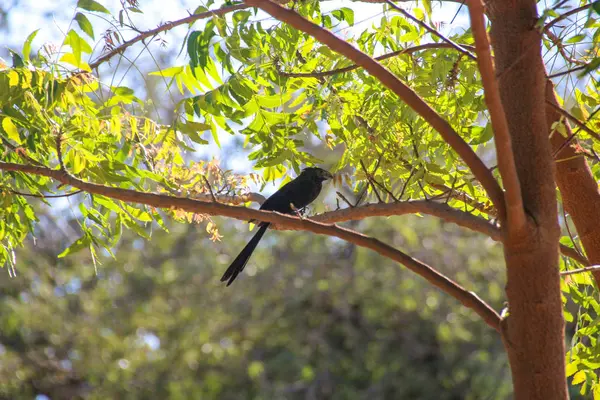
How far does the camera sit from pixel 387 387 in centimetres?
1162

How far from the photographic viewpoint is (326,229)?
2.47 metres

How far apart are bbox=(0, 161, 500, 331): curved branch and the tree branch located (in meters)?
0.35

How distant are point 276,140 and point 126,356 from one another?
10.1 meters

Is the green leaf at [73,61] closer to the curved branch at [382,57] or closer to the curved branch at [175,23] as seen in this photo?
the curved branch at [175,23]

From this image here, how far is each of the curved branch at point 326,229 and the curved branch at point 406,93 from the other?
13.3 inches

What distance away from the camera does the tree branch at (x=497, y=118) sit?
198cm

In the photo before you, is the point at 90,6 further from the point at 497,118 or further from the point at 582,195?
the point at 582,195

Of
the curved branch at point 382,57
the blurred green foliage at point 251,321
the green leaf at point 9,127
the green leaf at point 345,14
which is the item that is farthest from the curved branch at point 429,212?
the blurred green foliage at point 251,321

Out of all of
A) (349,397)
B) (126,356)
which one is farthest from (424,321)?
(126,356)

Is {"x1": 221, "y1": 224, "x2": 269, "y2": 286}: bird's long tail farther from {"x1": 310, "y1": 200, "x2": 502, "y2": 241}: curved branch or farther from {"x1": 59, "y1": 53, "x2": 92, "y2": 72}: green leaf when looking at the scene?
{"x1": 59, "y1": 53, "x2": 92, "y2": 72}: green leaf

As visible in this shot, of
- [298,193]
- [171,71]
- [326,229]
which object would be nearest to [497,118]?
[326,229]

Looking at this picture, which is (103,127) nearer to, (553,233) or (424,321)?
(553,233)

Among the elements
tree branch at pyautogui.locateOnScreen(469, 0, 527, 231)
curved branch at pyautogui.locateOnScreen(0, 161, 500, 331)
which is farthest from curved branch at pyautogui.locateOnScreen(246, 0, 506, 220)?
curved branch at pyautogui.locateOnScreen(0, 161, 500, 331)

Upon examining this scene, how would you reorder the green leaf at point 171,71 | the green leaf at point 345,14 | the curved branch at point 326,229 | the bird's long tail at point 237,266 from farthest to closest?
the bird's long tail at point 237,266 → the green leaf at point 345,14 → the green leaf at point 171,71 → the curved branch at point 326,229
